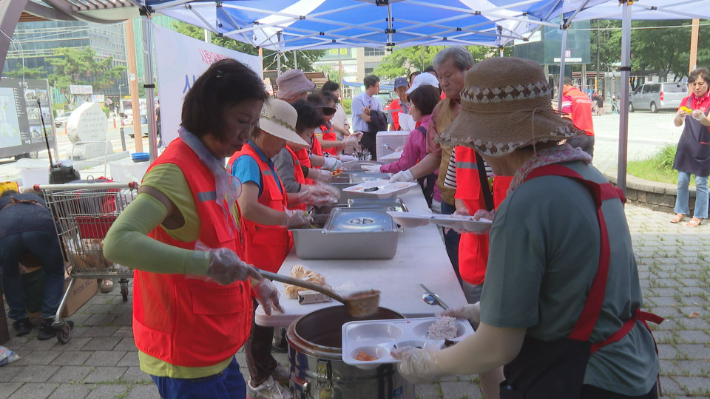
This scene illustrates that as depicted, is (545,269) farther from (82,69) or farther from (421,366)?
(82,69)

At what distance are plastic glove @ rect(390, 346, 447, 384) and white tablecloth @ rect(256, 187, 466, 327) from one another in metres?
0.61

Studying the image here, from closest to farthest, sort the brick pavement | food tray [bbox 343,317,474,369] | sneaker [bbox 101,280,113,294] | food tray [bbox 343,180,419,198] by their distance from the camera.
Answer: food tray [bbox 343,317,474,369] < the brick pavement < food tray [bbox 343,180,419,198] < sneaker [bbox 101,280,113,294]

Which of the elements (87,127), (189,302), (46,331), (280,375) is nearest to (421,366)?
(189,302)

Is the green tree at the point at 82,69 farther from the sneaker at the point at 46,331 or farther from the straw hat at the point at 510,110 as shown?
the straw hat at the point at 510,110

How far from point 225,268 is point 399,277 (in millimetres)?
1120

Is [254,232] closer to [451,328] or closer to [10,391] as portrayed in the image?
[451,328]

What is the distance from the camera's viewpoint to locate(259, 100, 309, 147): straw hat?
2.52m

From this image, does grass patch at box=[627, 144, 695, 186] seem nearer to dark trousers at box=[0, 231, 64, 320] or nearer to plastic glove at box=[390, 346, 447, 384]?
plastic glove at box=[390, 346, 447, 384]

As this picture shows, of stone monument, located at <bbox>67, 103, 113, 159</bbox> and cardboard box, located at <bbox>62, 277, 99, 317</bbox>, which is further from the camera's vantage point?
stone monument, located at <bbox>67, 103, 113, 159</bbox>

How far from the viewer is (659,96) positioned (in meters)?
26.7

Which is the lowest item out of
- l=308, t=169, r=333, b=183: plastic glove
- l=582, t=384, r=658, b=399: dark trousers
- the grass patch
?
the grass patch

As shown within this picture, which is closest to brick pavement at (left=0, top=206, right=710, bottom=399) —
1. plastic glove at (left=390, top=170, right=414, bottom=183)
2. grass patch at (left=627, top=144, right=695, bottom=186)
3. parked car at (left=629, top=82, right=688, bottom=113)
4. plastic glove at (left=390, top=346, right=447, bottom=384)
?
plastic glove at (left=390, top=170, right=414, bottom=183)

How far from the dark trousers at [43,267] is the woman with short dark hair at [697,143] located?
6.91m

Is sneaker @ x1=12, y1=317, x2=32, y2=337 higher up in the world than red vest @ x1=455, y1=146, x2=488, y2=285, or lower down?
lower down
